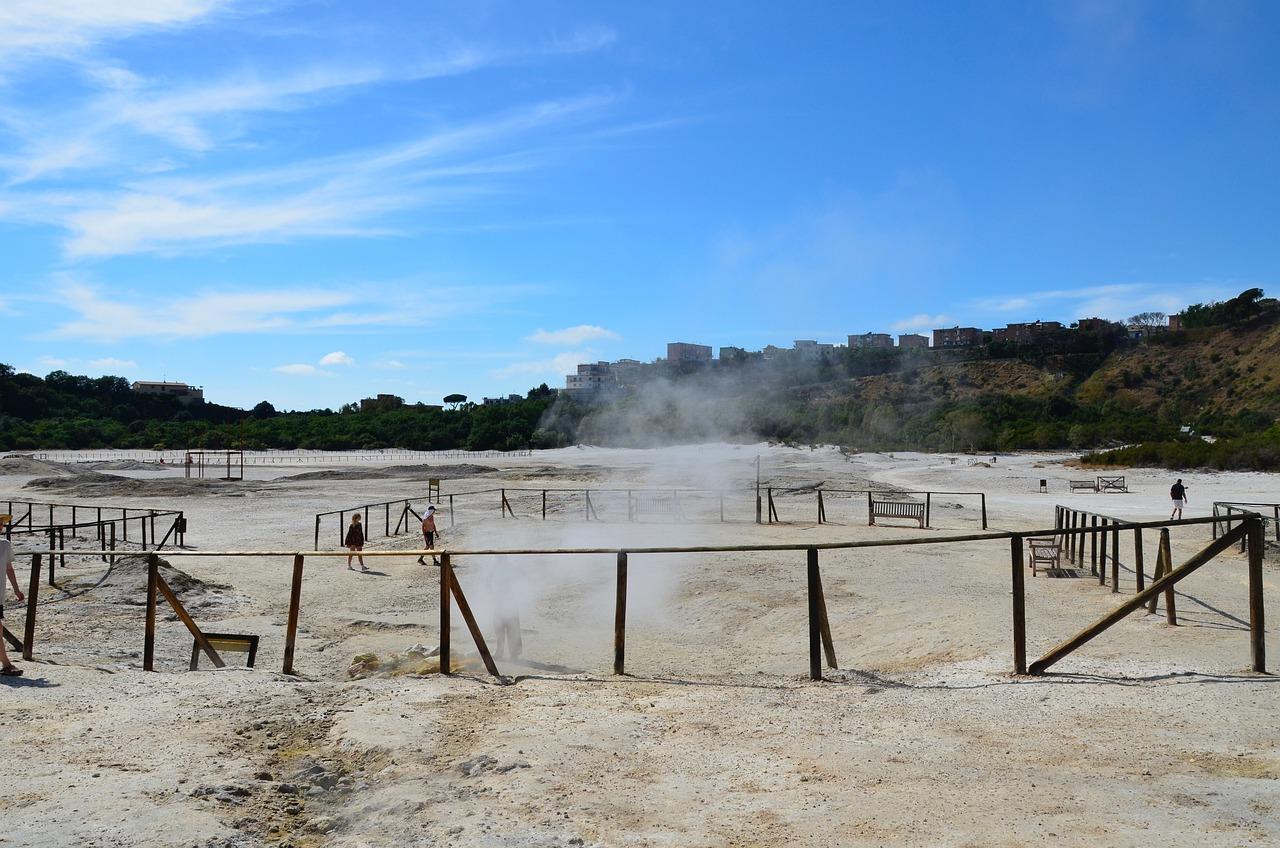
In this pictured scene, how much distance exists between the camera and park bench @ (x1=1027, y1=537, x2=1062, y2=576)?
46.8 feet

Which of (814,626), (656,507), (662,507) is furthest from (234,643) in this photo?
(662,507)

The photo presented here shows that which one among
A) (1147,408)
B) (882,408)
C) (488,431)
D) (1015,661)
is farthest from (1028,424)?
(1015,661)

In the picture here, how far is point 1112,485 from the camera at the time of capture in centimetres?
3822

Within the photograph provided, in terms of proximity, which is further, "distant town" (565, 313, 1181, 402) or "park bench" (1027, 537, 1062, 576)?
"distant town" (565, 313, 1181, 402)

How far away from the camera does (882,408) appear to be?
2685 inches

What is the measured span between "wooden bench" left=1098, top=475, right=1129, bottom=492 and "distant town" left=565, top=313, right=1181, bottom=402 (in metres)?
12.8

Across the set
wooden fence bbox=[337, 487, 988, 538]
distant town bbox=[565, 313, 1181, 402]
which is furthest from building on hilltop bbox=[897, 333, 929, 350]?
wooden fence bbox=[337, 487, 988, 538]

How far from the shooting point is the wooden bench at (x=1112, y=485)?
36.3 meters

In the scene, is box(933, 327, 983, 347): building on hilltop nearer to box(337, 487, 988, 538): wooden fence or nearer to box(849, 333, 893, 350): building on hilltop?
box(849, 333, 893, 350): building on hilltop

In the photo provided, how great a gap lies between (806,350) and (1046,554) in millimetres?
26057

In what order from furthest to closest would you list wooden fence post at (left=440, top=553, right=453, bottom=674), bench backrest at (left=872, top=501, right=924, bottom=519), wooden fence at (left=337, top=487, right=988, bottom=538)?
1. wooden fence at (left=337, top=487, right=988, bottom=538)
2. bench backrest at (left=872, top=501, right=924, bottom=519)
3. wooden fence post at (left=440, top=553, right=453, bottom=674)

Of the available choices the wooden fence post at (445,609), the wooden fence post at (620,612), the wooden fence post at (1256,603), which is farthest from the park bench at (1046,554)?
the wooden fence post at (445,609)

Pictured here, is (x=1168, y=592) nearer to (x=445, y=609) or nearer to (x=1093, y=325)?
(x=445, y=609)

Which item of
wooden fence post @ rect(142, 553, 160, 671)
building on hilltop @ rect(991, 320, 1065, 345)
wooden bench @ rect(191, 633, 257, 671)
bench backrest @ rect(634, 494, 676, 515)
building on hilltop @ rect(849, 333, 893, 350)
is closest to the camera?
wooden fence post @ rect(142, 553, 160, 671)
